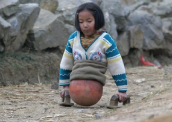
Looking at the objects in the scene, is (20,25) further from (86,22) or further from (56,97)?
(86,22)

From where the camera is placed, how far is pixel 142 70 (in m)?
8.35

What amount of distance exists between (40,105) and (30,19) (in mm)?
2434

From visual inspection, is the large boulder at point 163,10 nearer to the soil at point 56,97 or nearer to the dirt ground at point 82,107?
the soil at point 56,97

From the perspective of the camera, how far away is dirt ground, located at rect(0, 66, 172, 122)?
321cm

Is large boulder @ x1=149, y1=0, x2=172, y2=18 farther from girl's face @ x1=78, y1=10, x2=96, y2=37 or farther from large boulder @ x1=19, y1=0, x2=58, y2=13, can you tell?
girl's face @ x1=78, y1=10, x2=96, y2=37

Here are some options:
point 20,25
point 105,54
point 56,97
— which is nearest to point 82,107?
point 105,54

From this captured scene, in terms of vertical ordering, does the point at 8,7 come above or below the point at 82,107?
above

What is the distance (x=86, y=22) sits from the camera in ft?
14.3

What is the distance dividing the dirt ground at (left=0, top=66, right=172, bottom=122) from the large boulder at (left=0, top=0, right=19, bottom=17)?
49.8 inches

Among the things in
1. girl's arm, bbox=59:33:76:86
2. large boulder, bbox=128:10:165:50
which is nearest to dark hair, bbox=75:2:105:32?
girl's arm, bbox=59:33:76:86

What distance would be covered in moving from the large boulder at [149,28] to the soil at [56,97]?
6.98ft

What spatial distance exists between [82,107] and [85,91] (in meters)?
0.27

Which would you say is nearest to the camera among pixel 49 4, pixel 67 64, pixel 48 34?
pixel 67 64

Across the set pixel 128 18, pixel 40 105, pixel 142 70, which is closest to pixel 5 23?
pixel 40 105
